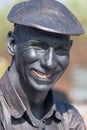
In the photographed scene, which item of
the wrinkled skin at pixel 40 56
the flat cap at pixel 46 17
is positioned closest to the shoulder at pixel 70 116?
the wrinkled skin at pixel 40 56

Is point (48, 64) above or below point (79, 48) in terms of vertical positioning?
above

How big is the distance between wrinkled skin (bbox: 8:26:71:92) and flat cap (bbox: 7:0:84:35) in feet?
0.13

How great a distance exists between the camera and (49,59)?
1.60 metres

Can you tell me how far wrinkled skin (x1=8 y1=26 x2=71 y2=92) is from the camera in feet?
5.29

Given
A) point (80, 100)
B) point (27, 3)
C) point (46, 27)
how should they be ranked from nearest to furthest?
point (46, 27) → point (27, 3) → point (80, 100)

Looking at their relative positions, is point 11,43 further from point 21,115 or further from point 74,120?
point 74,120

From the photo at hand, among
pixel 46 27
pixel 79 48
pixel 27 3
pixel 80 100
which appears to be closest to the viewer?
pixel 46 27

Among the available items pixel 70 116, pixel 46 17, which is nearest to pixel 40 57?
pixel 46 17

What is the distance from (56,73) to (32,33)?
0.13 meters

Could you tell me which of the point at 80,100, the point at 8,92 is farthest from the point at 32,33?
the point at 80,100

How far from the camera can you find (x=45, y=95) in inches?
67.9

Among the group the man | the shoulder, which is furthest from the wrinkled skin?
the shoulder

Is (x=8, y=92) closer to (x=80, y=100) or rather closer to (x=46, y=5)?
(x=46, y=5)

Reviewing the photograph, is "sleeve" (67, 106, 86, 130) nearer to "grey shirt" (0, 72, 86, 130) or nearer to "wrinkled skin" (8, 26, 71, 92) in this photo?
"grey shirt" (0, 72, 86, 130)
